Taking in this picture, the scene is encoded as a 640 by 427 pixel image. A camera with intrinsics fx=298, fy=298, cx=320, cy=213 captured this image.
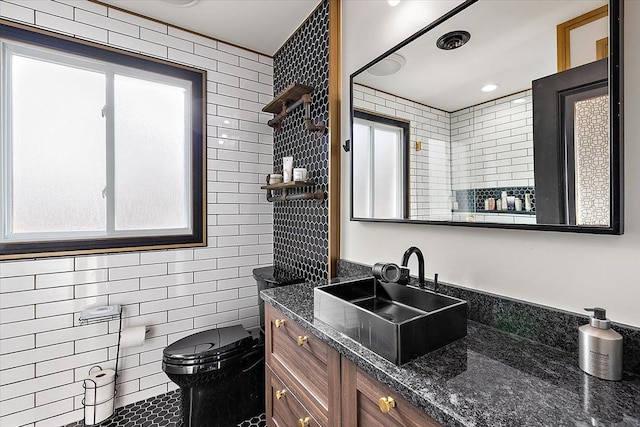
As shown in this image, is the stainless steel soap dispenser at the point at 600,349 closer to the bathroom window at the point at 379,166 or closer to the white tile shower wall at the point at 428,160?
the white tile shower wall at the point at 428,160

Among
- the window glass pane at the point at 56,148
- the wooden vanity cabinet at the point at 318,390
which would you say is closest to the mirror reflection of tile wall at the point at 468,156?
the wooden vanity cabinet at the point at 318,390

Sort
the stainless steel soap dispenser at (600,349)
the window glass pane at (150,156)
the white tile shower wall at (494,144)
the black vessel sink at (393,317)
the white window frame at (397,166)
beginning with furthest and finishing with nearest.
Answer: the window glass pane at (150,156) → the white window frame at (397,166) → the white tile shower wall at (494,144) → the black vessel sink at (393,317) → the stainless steel soap dispenser at (600,349)

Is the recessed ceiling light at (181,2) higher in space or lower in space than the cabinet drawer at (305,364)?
higher

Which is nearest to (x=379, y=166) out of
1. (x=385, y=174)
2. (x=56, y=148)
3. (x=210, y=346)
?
(x=385, y=174)

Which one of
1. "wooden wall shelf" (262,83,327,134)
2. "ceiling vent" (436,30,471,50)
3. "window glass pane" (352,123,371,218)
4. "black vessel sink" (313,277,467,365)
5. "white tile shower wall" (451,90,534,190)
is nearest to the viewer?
"black vessel sink" (313,277,467,365)

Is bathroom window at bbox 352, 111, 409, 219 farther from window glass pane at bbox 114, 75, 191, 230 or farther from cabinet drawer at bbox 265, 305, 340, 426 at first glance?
window glass pane at bbox 114, 75, 191, 230

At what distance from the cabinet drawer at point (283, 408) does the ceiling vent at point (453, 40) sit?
1523mm

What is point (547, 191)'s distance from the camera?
90cm

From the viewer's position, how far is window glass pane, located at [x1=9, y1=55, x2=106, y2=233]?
173cm

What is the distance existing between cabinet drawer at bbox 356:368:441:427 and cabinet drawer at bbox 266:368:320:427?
32 centimetres

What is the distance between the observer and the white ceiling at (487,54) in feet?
2.96

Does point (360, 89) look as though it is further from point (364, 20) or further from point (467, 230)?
point (467, 230)

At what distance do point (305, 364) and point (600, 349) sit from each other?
2.96ft

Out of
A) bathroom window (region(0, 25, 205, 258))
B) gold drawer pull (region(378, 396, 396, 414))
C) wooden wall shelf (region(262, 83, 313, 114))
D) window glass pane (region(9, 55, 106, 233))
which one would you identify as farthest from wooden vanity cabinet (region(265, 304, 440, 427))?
window glass pane (region(9, 55, 106, 233))
